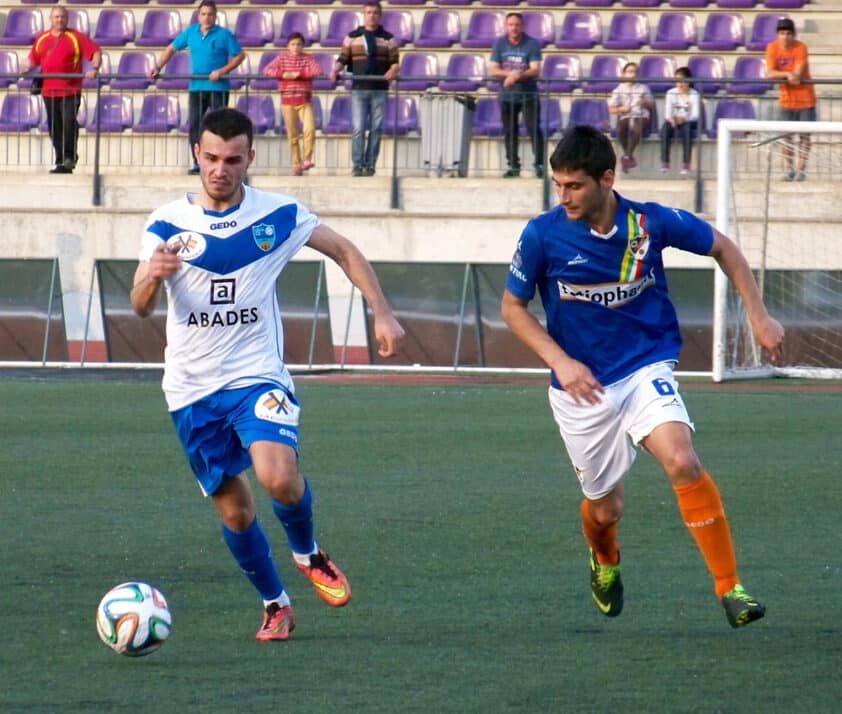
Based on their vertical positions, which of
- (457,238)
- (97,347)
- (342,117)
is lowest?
(97,347)

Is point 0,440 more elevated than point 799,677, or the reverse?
point 799,677

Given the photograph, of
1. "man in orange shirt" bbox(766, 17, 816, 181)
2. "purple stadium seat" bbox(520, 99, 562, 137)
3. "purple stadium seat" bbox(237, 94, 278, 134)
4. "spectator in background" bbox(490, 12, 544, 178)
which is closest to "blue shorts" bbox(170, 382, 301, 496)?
"man in orange shirt" bbox(766, 17, 816, 181)

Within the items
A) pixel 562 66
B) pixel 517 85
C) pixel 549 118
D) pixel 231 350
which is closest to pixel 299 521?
pixel 231 350

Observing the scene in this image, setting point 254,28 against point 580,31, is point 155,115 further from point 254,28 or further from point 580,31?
point 580,31

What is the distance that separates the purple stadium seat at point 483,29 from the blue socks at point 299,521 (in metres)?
15.6

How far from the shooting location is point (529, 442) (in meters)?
11.4

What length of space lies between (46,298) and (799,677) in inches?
560

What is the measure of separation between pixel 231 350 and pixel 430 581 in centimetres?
145

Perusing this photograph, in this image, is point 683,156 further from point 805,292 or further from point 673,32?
point 673,32

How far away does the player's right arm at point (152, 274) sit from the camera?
541cm

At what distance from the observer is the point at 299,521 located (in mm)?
5844

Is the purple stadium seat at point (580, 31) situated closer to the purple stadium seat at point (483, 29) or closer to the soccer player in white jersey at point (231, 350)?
the purple stadium seat at point (483, 29)

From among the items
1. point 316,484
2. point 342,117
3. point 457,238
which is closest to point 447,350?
point 457,238

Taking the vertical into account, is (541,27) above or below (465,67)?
above
